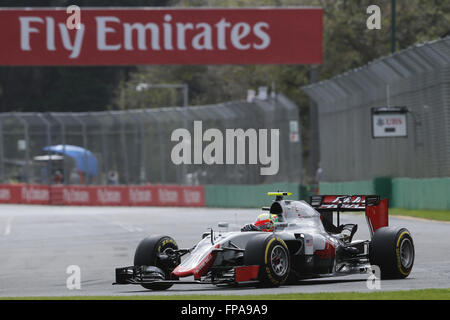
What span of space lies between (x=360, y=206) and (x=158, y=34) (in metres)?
23.0

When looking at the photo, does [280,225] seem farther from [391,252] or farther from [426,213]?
[426,213]

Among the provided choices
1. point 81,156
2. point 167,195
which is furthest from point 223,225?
point 81,156

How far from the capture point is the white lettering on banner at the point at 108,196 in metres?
51.8

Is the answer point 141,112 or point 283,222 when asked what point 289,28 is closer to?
point 141,112

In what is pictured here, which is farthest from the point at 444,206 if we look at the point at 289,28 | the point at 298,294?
the point at 298,294

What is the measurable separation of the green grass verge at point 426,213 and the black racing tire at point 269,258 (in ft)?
45.5

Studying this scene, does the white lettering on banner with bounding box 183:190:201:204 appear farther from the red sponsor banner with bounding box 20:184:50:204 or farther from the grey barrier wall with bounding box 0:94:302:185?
the red sponsor banner with bounding box 20:184:50:204

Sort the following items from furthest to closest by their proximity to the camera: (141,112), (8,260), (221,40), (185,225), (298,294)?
(141,112), (221,40), (185,225), (8,260), (298,294)

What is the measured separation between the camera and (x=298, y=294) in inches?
462

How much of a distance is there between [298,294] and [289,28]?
84.6 ft

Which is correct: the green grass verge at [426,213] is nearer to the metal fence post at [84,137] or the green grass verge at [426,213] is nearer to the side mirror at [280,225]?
the side mirror at [280,225]

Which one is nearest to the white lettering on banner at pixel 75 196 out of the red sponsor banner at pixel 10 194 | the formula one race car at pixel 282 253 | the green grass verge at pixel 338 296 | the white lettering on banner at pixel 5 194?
the red sponsor banner at pixel 10 194

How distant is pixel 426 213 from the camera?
2841 centimetres

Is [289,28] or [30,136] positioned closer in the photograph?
[289,28]
